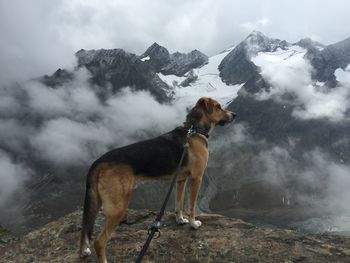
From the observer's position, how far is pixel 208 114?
627 inches

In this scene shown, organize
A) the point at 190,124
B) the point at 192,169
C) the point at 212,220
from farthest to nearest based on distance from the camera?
the point at 212,220
the point at 190,124
the point at 192,169

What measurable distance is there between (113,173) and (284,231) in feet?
22.7

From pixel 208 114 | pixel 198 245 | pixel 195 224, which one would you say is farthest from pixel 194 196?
pixel 208 114

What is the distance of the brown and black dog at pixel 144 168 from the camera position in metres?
12.3

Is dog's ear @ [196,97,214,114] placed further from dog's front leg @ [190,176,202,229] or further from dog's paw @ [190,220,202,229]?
dog's paw @ [190,220,202,229]

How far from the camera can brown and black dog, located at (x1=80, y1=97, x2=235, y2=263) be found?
40.3 ft

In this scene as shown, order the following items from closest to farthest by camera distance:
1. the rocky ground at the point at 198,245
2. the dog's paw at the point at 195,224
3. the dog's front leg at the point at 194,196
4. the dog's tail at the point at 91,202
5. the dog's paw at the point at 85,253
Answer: the dog's tail at the point at 91,202 → the dog's paw at the point at 85,253 → the rocky ground at the point at 198,245 → the dog's front leg at the point at 194,196 → the dog's paw at the point at 195,224

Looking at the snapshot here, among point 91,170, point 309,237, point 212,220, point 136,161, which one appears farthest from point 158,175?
point 309,237

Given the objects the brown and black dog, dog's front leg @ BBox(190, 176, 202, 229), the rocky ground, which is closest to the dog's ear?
the brown and black dog

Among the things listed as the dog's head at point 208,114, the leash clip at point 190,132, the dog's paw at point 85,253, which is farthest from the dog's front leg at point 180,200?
the dog's paw at point 85,253

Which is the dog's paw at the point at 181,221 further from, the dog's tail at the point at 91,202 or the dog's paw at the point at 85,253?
the dog's tail at the point at 91,202

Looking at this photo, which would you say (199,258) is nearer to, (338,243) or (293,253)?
(293,253)

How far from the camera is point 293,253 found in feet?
45.6

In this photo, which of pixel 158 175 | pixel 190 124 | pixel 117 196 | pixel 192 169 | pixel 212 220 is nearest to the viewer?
pixel 117 196
